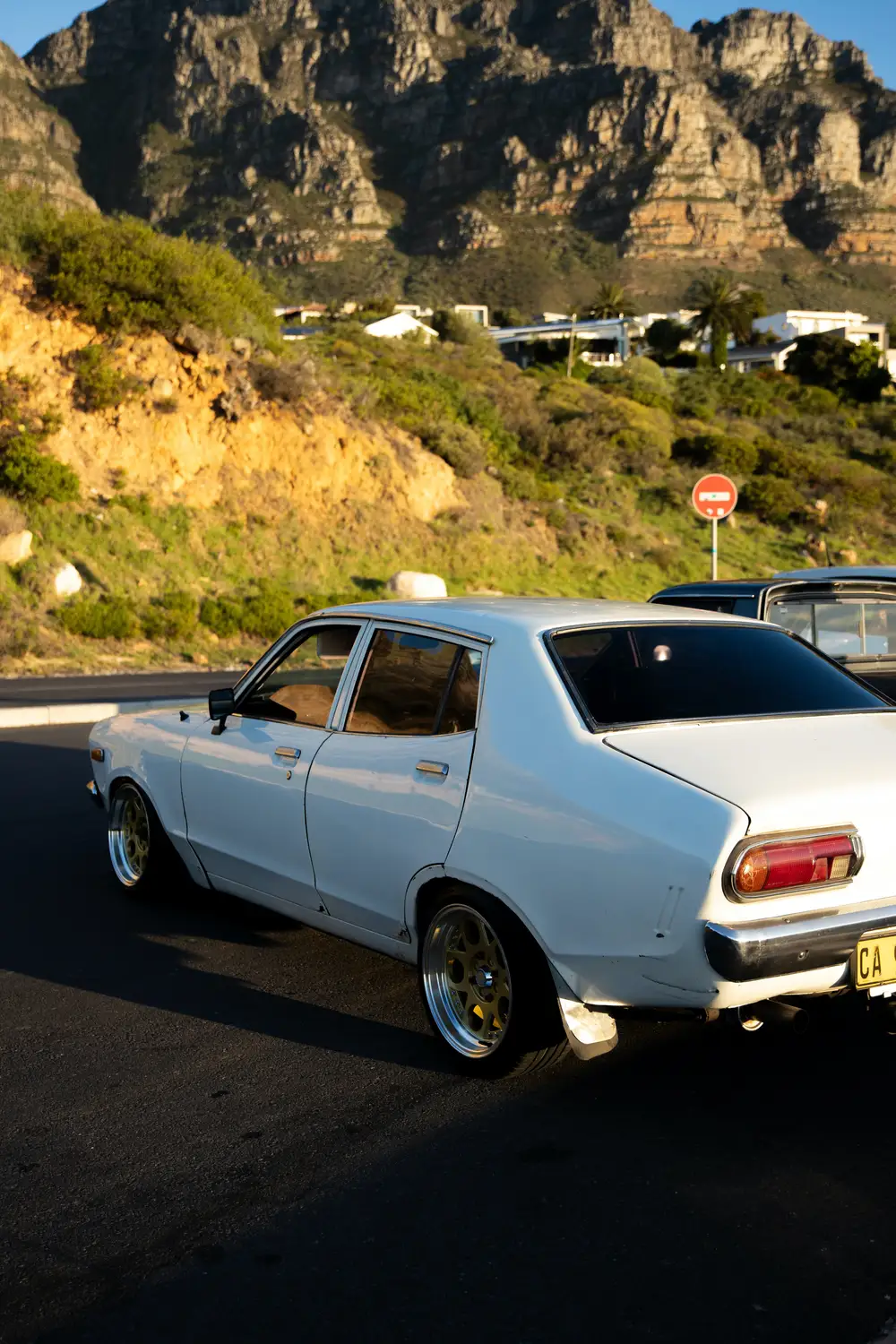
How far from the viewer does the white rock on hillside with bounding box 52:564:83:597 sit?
26672 millimetres

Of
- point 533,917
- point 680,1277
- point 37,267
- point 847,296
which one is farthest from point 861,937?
point 847,296


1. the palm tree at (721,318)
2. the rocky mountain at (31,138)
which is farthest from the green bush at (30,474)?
the rocky mountain at (31,138)

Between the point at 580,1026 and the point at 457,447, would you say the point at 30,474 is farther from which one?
the point at 580,1026

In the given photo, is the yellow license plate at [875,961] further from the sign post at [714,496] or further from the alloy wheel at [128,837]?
the sign post at [714,496]

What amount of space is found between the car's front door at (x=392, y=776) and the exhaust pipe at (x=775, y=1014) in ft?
3.71

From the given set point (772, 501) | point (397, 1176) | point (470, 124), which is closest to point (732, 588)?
point (397, 1176)

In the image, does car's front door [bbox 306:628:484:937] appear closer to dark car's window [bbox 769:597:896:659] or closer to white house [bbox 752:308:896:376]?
dark car's window [bbox 769:597:896:659]

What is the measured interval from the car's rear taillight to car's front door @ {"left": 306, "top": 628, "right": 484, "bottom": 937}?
1101mm

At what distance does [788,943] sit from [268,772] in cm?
255

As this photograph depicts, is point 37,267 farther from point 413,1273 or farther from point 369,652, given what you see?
point 413,1273

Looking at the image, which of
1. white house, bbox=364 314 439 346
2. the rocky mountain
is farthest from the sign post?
the rocky mountain

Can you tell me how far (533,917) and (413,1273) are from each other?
1.27 meters

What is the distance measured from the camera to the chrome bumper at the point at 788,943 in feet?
12.5

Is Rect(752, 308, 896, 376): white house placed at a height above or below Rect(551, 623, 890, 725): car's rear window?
above
